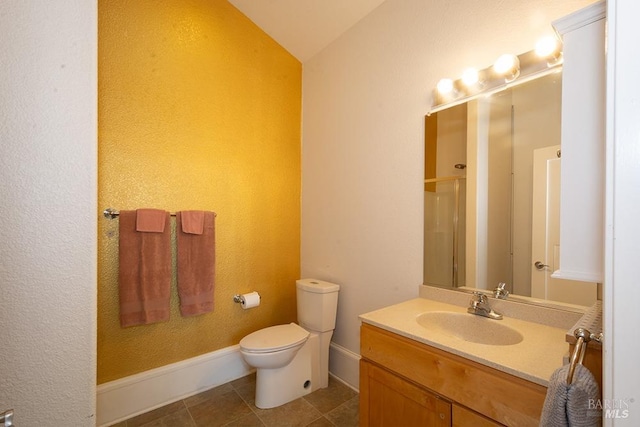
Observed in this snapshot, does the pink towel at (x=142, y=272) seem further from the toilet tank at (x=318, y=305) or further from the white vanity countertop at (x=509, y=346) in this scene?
the white vanity countertop at (x=509, y=346)

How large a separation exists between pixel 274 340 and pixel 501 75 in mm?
1960

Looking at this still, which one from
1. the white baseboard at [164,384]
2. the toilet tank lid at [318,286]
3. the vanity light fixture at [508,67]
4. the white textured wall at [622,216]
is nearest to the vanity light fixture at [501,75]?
the vanity light fixture at [508,67]

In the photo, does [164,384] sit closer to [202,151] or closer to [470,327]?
[202,151]

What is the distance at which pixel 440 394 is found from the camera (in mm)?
1066

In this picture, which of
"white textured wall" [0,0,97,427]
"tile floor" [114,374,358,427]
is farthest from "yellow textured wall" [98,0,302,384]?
"white textured wall" [0,0,97,427]

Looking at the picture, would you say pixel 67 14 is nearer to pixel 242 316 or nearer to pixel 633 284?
pixel 633 284

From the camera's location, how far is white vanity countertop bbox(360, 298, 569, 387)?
895 mm

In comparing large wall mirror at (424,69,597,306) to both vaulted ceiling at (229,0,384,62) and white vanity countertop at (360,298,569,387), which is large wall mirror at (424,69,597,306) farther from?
vaulted ceiling at (229,0,384,62)

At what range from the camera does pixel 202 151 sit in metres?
2.06

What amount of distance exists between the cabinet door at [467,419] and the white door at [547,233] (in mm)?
639

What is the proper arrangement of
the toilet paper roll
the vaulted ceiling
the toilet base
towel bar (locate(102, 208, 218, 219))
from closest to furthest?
towel bar (locate(102, 208, 218, 219)), the toilet base, the vaulted ceiling, the toilet paper roll

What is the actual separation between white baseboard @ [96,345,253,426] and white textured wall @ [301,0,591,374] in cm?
88

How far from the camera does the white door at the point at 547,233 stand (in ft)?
4.01

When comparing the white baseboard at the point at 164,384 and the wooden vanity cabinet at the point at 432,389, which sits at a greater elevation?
the wooden vanity cabinet at the point at 432,389
